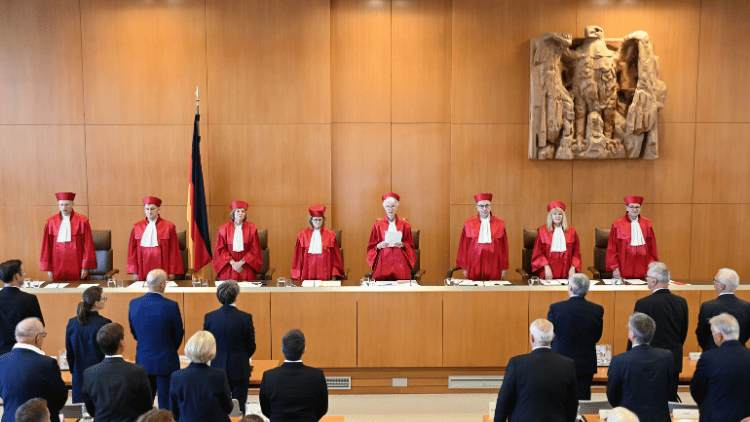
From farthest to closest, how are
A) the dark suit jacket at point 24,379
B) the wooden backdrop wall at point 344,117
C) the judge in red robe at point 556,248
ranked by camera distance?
the wooden backdrop wall at point 344,117 → the judge in red robe at point 556,248 → the dark suit jacket at point 24,379

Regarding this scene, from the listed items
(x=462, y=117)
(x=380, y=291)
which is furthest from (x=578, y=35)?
(x=380, y=291)

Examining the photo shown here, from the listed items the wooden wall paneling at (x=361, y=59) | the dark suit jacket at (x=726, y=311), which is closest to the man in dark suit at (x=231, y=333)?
the dark suit jacket at (x=726, y=311)

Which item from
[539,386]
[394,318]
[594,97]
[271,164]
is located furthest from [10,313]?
[594,97]

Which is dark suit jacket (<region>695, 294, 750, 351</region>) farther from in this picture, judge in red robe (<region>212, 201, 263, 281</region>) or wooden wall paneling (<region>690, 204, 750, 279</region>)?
judge in red robe (<region>212, 201, 263, 281</region>)

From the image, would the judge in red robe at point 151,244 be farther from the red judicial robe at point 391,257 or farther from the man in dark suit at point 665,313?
the man in dark suit at point 665,313

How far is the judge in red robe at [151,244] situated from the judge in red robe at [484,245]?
334cm

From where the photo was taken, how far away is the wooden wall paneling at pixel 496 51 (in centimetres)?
740

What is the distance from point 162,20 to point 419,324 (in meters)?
5.10

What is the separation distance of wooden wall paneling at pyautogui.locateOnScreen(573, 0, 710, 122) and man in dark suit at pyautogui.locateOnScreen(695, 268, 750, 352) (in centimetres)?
409

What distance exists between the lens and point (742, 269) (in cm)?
774

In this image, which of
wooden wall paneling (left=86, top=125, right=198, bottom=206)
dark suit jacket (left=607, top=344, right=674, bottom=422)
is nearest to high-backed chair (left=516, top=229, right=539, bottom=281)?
dark suit jacket (left=607, top=344, right=674, bottom=422)

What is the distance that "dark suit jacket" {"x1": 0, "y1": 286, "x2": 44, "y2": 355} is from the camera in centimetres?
443

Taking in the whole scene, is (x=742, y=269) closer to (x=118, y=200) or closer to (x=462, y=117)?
(x=462, y=117)

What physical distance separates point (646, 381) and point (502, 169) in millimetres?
4668
